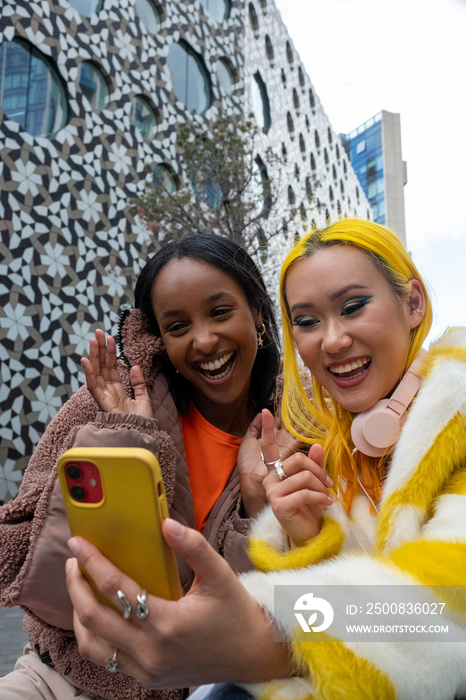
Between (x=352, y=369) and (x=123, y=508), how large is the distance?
3.23ft

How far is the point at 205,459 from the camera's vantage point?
2.55m

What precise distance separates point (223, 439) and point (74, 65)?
9548 millimetres

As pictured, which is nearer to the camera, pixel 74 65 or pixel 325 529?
pixel 325 529

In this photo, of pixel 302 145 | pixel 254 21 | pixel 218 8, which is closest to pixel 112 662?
pixel 218 8

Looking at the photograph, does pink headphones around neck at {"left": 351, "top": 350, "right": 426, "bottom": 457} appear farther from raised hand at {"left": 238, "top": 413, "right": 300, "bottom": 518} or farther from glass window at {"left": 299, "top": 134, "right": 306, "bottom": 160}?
glass window at {"left": 299, "top": 134, "right": 306, "bottom": 160}

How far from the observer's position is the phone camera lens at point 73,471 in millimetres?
1036

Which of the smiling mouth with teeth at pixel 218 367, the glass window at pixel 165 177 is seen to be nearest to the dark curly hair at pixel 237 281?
the smiling mouth with teeth at pixel 218 367

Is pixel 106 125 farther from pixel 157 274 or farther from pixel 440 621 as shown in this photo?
pixel 440 621

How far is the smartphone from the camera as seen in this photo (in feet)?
3.25

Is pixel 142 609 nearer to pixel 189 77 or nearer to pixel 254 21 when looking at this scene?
pixel 189 77

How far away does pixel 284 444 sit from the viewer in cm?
219

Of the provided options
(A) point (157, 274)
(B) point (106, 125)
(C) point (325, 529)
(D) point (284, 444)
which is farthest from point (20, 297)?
(C) point (325, 529)

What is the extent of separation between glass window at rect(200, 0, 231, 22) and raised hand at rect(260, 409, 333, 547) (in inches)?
587

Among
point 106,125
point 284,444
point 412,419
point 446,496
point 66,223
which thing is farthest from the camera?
point 106,125
